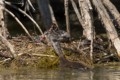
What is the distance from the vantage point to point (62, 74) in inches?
503

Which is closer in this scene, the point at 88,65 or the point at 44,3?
the point at 88,65

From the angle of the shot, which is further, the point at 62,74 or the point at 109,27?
the point at 109,27

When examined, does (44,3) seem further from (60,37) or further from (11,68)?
(11,68)

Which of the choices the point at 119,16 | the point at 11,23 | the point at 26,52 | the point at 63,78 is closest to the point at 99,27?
the point at 11,23

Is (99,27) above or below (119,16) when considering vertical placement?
below

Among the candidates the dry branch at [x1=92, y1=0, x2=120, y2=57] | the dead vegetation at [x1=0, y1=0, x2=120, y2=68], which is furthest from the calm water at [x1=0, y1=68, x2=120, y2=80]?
the dry branch at [x1=92, y1=0, x2=120, y2=57]

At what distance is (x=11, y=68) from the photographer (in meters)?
13.9

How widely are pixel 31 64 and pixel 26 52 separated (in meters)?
0.70

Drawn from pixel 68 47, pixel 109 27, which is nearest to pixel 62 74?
pixel 109 27

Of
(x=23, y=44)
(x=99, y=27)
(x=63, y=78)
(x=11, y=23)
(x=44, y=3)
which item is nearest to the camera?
(x=63, y=78)

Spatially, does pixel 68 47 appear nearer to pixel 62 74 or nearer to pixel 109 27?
pixel 109 27

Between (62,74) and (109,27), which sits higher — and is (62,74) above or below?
below

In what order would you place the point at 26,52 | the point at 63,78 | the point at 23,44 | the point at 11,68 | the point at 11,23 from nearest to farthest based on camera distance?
the point at 63,78 → the point at 11,68 → the point at 26,52 → the point at 23,44 → the point at 11,23

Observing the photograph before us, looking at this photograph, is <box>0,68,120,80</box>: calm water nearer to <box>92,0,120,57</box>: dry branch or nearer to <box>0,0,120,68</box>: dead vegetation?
<box>0,0,120,68</box>: dead vegetation
